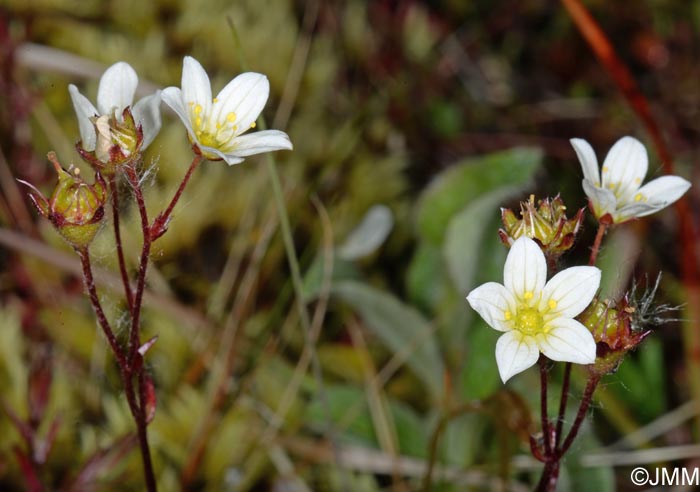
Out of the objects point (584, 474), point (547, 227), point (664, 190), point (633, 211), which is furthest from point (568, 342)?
point (584, 474)

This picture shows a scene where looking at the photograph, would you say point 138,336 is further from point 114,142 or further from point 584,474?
point 584,474

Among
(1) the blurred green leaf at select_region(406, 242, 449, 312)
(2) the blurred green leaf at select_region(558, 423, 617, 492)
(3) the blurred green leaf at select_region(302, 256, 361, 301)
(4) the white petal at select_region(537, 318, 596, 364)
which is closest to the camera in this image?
(4) the white petal at select_region(537, 318, 596, 364)

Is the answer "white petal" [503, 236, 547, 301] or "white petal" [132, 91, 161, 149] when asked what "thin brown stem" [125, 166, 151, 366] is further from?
"white petal" [503, 236, 547, 301]

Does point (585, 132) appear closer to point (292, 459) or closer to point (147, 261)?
point (292, 459)

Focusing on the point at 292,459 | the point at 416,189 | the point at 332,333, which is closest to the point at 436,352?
the point at 332,333

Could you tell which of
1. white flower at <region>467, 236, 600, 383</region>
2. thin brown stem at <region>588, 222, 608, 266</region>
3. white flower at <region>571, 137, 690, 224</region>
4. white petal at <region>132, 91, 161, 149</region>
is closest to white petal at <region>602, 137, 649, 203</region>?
white flower at <region>571, 137, 690, 224</region>
